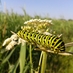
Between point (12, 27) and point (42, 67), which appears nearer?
point (42, 67)

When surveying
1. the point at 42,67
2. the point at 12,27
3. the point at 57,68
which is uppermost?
the point at 12,27

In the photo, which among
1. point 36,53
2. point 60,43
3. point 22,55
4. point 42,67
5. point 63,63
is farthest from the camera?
point 63,63

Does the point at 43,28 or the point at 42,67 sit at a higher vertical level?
the point at 43,28

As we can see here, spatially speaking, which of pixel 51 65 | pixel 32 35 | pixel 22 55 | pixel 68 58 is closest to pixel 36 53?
pixel 51 65

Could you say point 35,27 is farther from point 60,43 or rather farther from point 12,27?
point 12,27

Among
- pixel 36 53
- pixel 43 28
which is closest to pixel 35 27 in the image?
pixel 43 28

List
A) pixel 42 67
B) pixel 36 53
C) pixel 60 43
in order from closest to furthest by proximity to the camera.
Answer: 1. pixel 60 43
2. pixel 42 67
3. pixel 36 53

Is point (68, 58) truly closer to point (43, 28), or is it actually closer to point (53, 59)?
point (53, 59)
